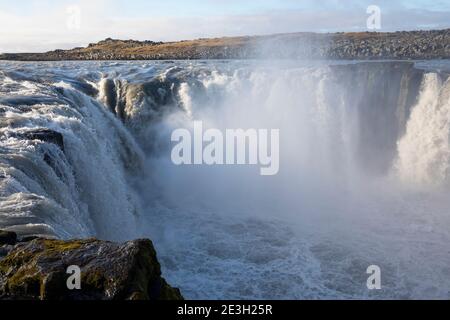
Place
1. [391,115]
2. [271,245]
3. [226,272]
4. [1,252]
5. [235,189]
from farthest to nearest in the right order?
1. [391,115]
2. [235,189]
3. [271,245]
4. [226,272]
5. [1,252]

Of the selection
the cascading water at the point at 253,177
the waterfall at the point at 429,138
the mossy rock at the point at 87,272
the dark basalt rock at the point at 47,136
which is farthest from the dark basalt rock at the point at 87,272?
the waterfall at the point at 429,138

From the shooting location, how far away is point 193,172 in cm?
2280

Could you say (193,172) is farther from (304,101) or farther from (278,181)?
(304,101)

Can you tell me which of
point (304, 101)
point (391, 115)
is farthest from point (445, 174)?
point (304, 101)

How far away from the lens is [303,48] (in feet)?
251

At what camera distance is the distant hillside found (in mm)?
62438

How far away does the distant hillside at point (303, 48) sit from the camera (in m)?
62.4

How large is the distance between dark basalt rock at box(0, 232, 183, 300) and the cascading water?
226 centimetres

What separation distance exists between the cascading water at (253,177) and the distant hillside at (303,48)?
38178 millimetres

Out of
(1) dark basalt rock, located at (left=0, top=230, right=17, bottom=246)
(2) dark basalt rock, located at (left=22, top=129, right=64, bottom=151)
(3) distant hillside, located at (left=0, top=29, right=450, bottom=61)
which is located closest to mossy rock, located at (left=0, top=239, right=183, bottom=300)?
(1) dark basalt rock, located at (left=0, top=230, right=17, bottom=246)

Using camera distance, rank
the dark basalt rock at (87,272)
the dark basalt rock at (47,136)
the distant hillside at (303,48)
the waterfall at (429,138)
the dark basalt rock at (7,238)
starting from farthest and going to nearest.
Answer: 1. the distant hillside at (303,48)
2. the waterfall at (429,138)
3. the dark basalt rock at (47,136)
4. the dark basalt rock at (7,238)
5. the dark basalt rock at (87,272)

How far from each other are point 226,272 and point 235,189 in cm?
876

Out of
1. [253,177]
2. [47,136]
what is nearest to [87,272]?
[47,136]

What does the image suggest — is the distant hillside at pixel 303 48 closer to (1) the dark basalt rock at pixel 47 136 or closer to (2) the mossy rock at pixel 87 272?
(1) the dark basalt rock at pixel 47 136
